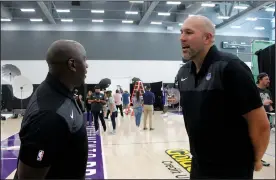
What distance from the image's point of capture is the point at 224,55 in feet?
4.55

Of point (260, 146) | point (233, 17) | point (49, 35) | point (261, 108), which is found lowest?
point (260, 146)

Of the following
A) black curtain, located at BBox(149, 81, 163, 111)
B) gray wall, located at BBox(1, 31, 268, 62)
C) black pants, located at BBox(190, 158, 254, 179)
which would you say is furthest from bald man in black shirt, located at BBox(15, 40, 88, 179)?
black curtain, located at BBox(149, 81, 163, 111)

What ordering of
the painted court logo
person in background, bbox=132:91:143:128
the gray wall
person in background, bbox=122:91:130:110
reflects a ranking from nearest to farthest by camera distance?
the painted court logo, person in background, bbox=132:91:143:128, person in background, bbox=122:91:130:110, the gray wall

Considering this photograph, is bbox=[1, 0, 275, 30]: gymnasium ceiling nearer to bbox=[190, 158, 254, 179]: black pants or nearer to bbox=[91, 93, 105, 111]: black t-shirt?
bbox=[91, 93, 105, 111]: black t-shirt

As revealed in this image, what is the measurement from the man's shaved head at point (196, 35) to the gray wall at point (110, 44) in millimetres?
11860

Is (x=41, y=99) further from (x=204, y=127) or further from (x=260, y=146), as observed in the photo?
(x=260, y=146)

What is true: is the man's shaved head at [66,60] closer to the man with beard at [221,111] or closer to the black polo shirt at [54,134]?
the black polo shirt at [54,134]

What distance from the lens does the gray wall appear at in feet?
44.0

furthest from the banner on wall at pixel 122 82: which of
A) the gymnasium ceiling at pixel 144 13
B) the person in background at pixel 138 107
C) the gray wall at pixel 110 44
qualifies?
the person in background at pixel 138 107

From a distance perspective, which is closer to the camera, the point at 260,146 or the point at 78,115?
the point at 78,115

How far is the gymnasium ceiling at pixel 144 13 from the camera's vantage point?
41.5 ft

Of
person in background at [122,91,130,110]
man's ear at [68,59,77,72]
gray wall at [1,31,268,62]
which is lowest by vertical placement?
person in background at [122,91,130,110]

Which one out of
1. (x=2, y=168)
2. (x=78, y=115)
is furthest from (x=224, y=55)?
(x=2, y=168)

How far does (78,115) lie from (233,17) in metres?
15.9
